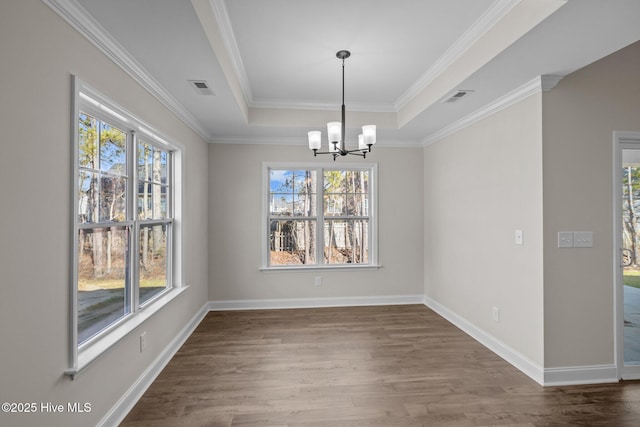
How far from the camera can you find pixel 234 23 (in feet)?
7.72

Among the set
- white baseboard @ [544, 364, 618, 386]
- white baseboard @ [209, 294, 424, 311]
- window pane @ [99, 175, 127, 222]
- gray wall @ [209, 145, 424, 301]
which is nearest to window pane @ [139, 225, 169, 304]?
window pane @ [99, 175, 127, 222]

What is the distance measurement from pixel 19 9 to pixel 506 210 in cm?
354

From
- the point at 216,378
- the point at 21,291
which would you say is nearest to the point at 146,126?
the point at 21,291

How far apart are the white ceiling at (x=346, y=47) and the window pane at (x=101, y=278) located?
118cm

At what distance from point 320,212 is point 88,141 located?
3.12 metres

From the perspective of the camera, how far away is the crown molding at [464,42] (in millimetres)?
2074

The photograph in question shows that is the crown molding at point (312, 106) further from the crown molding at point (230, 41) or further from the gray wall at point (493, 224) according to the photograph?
the gray wall at point (493, 224)

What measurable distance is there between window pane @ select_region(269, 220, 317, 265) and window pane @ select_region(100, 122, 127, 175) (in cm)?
248

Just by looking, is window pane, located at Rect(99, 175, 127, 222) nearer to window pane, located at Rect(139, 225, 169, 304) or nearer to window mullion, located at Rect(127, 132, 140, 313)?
window mullion, located at Rect(127, 132, 140, 313)

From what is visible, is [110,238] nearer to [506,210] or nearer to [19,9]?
[19,9]

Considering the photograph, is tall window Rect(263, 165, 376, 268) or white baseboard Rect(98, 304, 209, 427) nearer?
white baseboard Rect(98, 304, 209, 427)

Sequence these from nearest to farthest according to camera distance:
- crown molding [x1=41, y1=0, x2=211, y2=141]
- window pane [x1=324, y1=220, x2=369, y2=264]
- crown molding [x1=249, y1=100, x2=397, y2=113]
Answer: crown molding [x1=41, y1=0, x2=211, y2=141] → crown molding [x1=249, y1=100, x2=397, y2=113] → window pane [x1=324, y1=220, x2=369, y2=264]

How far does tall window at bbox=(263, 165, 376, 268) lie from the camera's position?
4.66 metres

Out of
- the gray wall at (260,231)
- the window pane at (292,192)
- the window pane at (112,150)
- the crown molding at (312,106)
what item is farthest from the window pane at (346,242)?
the window pane at (112,150)
